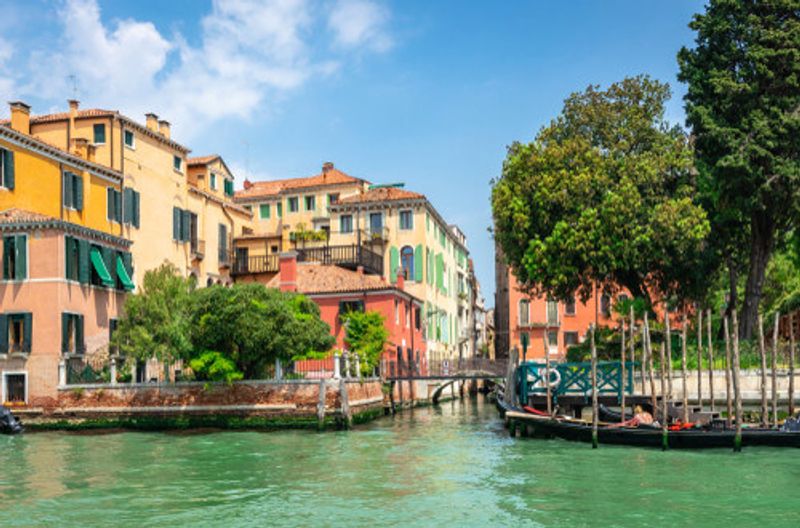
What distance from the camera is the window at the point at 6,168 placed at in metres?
31.9

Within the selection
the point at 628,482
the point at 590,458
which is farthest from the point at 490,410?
the point at 628,482

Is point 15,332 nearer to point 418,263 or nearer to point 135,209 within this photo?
point 135,209


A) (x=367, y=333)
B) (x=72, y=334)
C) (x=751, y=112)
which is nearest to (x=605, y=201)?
(x=751, y=112)

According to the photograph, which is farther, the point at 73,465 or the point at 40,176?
the point at 40,176

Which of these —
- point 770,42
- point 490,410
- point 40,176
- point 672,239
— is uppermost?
point 770,42

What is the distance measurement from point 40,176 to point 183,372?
8715 mm

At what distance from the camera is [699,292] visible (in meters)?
34.4

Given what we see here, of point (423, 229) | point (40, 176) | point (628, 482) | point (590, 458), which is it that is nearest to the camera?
point (628, 482)

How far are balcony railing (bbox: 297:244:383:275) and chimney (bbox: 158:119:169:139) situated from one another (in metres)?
10.9

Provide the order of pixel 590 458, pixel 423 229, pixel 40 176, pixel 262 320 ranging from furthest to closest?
pixel 423 229 → pixel 40 176 → pixel 262 320 → pixel 590 458

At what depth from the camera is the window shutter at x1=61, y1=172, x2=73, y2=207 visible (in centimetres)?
3441

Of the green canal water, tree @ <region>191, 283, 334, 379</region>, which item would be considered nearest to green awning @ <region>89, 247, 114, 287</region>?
tree @ <region>191, 283, 334, 379</region>

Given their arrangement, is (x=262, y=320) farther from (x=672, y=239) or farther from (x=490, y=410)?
(x=490, y=410)

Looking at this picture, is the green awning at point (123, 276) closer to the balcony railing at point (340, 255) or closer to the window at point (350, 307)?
the window at point (350, 307)
